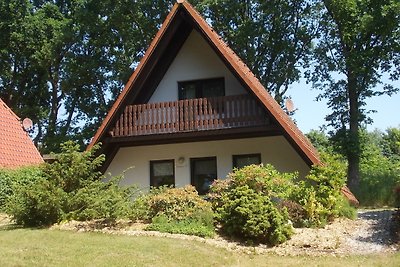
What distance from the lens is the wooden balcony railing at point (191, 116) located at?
16.2 meters

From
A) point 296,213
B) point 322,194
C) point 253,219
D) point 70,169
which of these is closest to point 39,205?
point 70,169

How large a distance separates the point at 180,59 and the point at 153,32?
630 inches

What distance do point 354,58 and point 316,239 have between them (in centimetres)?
1959

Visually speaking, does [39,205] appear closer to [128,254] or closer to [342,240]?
[128,254]

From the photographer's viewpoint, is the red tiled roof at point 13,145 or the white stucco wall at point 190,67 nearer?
the white stucco wall at point 190,67

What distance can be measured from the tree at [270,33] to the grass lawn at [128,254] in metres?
23.4

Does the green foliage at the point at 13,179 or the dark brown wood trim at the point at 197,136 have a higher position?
the dark brown wood trim at the point at 197,136

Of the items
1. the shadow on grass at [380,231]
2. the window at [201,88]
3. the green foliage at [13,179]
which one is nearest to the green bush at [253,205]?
the shadow on grass at [380,231]

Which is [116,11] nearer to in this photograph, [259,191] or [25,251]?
[259,191]

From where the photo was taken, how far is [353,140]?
91.8 ft

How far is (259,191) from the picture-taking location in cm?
1297

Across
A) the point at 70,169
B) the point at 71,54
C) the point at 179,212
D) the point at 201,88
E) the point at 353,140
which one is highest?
the point at 71,54

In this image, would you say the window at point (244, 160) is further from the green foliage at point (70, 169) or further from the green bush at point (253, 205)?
the green foliage at point (70, 169)

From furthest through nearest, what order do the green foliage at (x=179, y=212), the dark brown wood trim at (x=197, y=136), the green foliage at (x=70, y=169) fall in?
1. the dark brown wood trim at (x=197, y=136)
2. the green foliage at (x=70, y=169)
3. the green foliage at (x=179, y=212)
